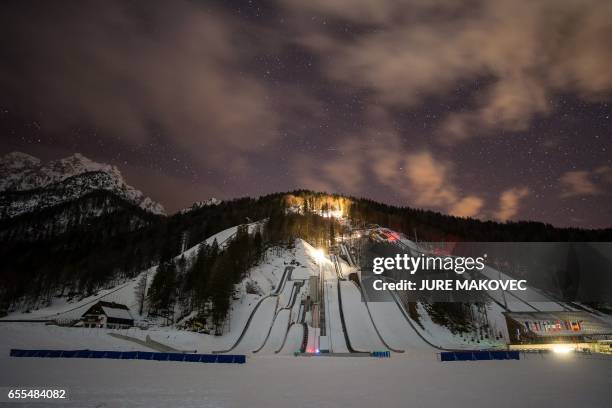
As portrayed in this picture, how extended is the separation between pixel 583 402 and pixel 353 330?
48845 mm

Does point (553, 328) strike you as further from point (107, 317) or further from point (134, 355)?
point (107, 317)

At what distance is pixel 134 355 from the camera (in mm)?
34875

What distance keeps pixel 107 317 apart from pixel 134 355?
36722 mm

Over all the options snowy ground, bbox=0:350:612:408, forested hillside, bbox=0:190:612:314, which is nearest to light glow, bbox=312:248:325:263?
forested hillside, bbox=0:190:612:314

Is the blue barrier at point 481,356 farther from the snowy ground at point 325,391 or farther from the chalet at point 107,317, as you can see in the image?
the chalet at point 107,317

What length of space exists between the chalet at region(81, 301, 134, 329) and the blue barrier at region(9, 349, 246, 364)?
34931 mm

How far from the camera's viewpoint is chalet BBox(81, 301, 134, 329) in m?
64.8

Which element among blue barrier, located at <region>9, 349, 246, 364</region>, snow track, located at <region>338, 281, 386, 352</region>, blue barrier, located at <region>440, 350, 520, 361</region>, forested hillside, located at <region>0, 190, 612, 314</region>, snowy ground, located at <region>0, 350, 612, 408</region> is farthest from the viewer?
forested hillside, located at <region>0, 190, 612, 314</region>

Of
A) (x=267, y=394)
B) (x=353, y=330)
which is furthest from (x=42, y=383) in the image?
(x=353, y=330)

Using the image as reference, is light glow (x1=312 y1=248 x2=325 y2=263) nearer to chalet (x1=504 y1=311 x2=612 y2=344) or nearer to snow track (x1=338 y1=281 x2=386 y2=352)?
snow track (x1=338 y1=281 x2=386 y2=352)

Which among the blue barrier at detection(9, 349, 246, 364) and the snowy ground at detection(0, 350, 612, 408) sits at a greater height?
the snowy ground at detection(0, 350, 612, 408)

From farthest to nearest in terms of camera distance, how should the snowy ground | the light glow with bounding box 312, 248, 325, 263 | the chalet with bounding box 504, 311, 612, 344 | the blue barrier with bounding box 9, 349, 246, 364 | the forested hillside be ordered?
the light glow with bounding box 312, 248, 325, 263 < the forested hillside < the chalet with bounding box 504, 311, 612, 344 < the blue barrier with bounding box 9, 349, 246, 364 < the snowy ground

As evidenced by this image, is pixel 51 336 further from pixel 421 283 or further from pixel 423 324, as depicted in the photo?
pixel 421 283

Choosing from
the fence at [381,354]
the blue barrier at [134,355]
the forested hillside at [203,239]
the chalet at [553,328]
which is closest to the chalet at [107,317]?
the forested hillside at [203,239]
